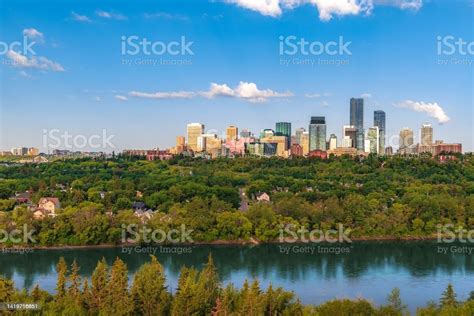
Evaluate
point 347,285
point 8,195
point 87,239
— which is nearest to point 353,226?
point 347,285

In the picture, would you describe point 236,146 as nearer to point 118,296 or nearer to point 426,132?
point 426,132

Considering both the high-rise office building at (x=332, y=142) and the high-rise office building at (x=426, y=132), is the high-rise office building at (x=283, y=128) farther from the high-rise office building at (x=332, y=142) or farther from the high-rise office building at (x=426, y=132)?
the high-rise office building at (x=426, y=132)

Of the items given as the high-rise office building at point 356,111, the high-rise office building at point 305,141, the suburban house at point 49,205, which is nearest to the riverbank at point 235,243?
the suburban house at point 49,205

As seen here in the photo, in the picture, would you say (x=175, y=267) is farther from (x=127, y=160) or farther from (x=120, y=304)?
(x=127, y=160)

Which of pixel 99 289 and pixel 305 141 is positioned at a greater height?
pixel 305 141

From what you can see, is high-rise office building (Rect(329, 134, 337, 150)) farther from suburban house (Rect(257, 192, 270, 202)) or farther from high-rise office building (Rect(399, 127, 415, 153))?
suburban house (Rect(257, 192, 270, 202))

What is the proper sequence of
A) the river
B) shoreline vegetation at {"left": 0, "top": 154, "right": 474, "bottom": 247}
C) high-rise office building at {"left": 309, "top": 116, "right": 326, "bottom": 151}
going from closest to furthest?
the river, shoreline vegetation at {"left": 0, "top": 154, "right": 474, "bottom": 247}, high-rise office building at {"left": 309, "top": 116, "right": 326, "bottom": 151}

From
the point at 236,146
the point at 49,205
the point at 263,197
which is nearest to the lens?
Result: the point at 49,205

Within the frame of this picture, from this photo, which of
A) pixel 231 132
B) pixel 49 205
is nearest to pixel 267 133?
pixel 231 132

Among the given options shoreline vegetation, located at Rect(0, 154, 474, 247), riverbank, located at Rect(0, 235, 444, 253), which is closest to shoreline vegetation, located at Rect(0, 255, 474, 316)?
riverbank, located at Rect(0, 235, 444, 253)
